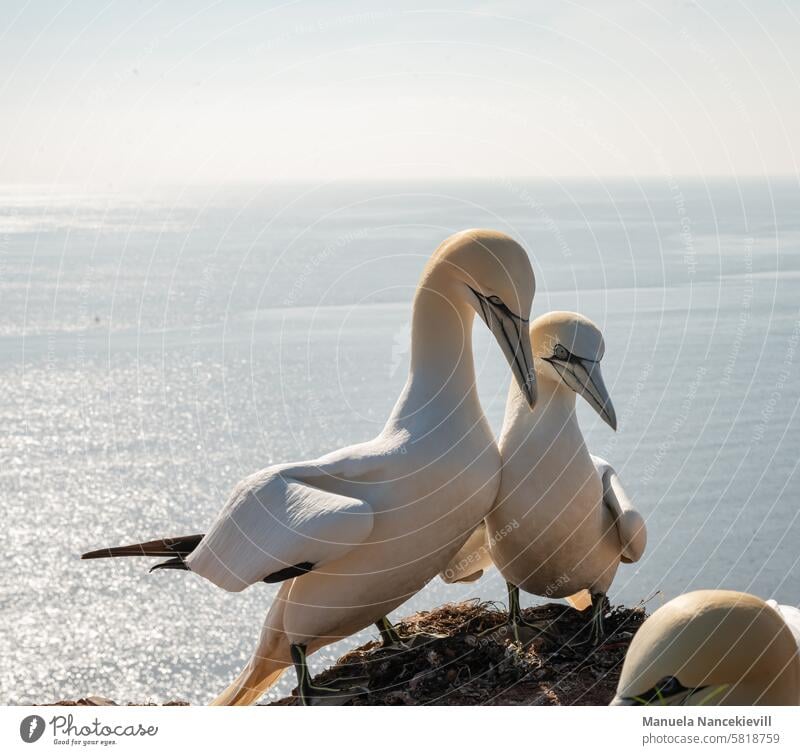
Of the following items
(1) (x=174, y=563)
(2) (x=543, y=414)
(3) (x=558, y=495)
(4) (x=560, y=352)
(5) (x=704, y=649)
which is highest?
(4) (x=560, y=352)

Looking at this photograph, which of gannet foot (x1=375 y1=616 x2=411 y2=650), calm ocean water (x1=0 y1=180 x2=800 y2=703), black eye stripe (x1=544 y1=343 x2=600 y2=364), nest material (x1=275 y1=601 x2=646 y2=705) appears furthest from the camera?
calm ocean water (x1=0 y1=180 x2=800 y2=703)

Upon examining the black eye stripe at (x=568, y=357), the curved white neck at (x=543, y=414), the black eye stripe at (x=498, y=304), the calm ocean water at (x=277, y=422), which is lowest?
the calm ocean water at (x=277, y=422)

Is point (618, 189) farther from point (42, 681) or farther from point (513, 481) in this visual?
point (513, 481)

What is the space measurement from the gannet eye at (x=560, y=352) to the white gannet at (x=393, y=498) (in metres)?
0.34

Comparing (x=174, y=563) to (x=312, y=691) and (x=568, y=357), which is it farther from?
(x=568, y=357)

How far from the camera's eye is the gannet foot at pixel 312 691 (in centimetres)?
445

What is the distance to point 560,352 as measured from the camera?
4.71 metres

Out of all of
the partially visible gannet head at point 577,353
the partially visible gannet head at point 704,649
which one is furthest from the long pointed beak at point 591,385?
the partially visible gannet head at point 704,649

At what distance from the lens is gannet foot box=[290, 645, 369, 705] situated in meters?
4.45

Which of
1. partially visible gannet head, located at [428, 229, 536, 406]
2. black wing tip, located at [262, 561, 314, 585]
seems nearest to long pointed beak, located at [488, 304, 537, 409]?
partially visible gannet head, located at [428, 229, 536, 406]

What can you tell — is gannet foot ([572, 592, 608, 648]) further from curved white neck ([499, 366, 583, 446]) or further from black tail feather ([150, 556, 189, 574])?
black tail feather ([150, 556, 189, 574])

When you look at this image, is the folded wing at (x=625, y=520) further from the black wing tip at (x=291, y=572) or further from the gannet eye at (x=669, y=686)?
the gannet eye at (x=669, y=686)

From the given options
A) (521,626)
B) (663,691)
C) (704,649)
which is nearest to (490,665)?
(521,626)

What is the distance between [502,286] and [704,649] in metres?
1.88
